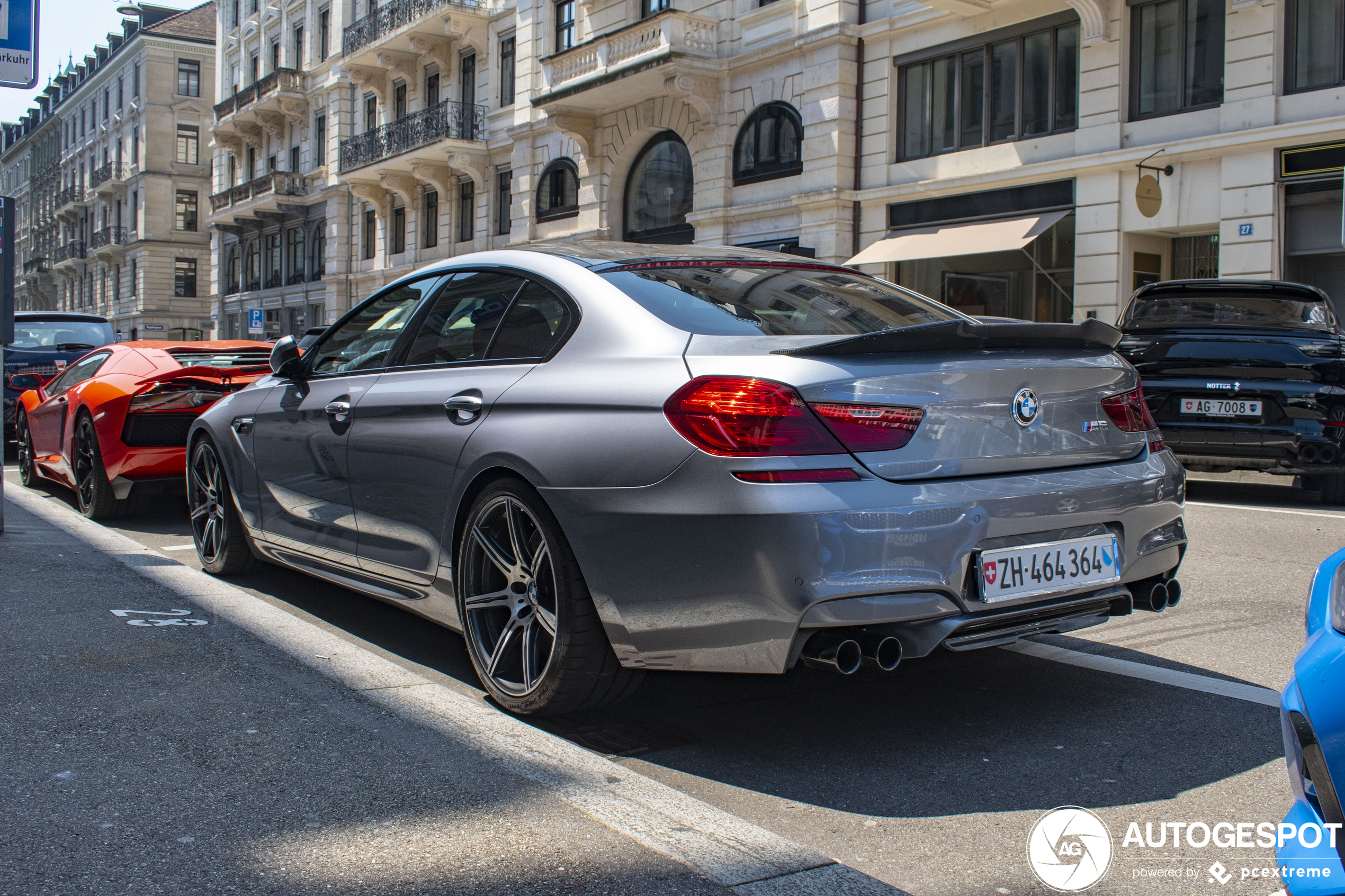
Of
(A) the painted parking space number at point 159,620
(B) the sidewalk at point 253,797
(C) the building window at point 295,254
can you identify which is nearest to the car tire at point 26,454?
(A) the painted parking space number at point 159,620

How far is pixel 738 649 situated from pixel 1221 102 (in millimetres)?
15435

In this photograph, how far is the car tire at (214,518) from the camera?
5.46 meters

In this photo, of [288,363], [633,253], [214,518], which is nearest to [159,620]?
[214,518]

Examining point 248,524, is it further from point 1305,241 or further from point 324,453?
point 1305,241

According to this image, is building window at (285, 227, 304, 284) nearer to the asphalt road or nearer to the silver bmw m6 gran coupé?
the asphalt road

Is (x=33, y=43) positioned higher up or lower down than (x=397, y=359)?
higher up

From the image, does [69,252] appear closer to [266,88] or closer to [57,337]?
[266,88]

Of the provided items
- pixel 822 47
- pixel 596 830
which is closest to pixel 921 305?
pixel 596 830

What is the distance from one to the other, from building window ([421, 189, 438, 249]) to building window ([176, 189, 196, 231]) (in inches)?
1319

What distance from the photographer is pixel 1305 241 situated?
1522 centimetres

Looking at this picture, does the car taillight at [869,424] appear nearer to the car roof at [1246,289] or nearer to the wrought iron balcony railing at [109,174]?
the car roof at [1246,289]

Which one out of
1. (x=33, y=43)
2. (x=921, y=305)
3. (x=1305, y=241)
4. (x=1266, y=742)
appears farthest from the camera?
(x=1305, y=241)

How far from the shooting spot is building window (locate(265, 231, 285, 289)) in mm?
44219

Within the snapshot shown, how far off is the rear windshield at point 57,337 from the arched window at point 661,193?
1152 cm
